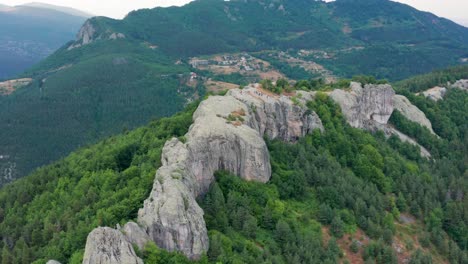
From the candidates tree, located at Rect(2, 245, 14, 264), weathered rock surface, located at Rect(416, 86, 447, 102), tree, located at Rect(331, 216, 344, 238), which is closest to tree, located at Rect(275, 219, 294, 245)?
tree, located at Rect(331, 216, 344, 238)

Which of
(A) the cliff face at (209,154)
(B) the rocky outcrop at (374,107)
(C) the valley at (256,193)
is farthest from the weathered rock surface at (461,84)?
(A) the cliff face at (209,154)

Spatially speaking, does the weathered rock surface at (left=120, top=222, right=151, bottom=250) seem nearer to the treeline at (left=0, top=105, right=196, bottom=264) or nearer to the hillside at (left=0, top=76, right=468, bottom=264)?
the hillside at (left=0, top=76, right=468, bottom=264)

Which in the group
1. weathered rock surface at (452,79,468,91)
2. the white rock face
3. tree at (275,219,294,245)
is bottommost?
tree at (275,219,294,245)

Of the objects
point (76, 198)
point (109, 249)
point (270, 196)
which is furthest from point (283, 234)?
point (76, 198)

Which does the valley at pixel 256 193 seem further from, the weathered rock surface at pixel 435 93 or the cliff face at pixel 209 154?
the weathered rock surface at pixel 435 93

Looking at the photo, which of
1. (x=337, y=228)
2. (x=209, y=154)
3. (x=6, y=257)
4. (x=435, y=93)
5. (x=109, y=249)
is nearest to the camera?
(x=109, y=249)

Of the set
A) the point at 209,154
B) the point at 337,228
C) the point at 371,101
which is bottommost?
the point at 337,228

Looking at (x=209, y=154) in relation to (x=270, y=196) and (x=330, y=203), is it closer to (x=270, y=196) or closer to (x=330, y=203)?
(x=270, y=196)
